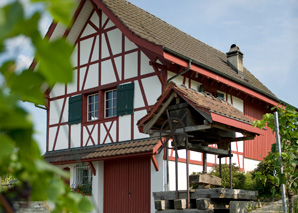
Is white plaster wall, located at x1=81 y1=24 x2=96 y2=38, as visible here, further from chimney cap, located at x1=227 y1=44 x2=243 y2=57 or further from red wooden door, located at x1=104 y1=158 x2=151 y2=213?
chimney cap, located at x1=227 y1=44 x2=243 y2=57

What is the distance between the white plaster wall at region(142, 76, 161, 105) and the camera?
13.3m

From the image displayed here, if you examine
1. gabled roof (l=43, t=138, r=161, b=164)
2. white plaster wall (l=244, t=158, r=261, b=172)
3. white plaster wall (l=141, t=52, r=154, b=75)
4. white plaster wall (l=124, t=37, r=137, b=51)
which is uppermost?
white plaster wall (l=124, t=37, r=137, b=51)

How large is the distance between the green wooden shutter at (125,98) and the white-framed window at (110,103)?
17.3 inches

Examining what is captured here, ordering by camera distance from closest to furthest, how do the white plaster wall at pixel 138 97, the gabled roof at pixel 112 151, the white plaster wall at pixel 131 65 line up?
the gabled roof at pixel 112 151 → the white plaster wall at pixel 138 97 → the white plaster wall at pixel 131 65

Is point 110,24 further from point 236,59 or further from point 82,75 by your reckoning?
point 236,59

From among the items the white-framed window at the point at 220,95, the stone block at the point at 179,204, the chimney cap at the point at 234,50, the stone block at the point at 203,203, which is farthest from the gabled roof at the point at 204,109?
the chimney cap at the point at 234,50

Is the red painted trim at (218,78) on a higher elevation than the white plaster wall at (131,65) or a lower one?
lower

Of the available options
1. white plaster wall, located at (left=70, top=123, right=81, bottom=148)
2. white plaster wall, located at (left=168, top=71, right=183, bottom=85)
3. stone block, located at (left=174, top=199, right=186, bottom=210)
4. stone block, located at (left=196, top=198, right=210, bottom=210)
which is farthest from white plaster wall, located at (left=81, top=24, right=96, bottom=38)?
stone block, located at (left=196, top=198, right=210, bottom=210)

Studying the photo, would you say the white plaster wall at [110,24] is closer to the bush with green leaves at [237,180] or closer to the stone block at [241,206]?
the bush with green leaves at [237,180]

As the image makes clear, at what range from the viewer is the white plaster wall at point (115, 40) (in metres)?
14.8

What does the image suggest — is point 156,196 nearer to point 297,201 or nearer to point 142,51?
point 297,201

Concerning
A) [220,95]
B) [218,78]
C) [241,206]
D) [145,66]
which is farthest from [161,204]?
[220,95]

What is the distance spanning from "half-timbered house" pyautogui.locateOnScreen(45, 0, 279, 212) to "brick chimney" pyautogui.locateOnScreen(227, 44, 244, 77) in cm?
18

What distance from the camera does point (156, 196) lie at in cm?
873
